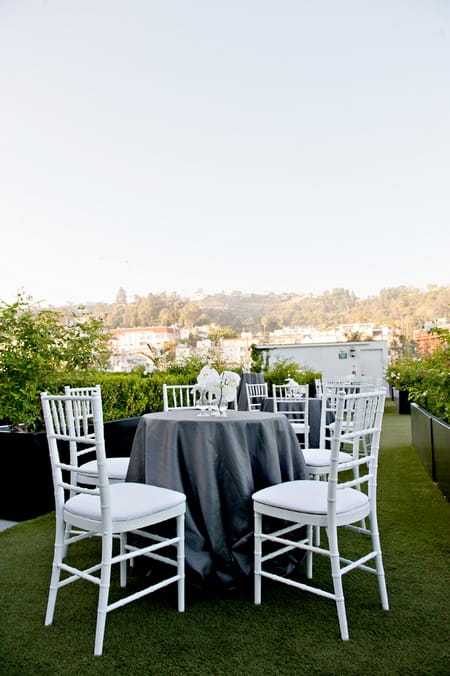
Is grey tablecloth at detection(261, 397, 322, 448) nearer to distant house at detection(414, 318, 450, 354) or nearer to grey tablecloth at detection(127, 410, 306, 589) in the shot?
distant house at detection(414, 318, 450, 354)

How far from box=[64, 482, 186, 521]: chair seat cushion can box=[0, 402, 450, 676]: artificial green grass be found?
0.48 m

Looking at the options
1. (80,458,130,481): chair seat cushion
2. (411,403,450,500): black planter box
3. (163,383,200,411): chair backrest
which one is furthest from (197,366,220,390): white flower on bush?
(411,403,450,500): black planter box

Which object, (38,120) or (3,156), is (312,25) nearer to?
(38,120)

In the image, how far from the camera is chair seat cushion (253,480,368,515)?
204cm

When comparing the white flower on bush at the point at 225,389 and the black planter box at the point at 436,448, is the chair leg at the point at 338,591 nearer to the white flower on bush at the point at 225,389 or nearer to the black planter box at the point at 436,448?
the white flower on bush at the point at 225,389

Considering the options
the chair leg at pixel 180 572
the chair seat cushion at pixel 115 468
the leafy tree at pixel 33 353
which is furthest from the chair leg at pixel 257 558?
the leafy tree at pixel 33 353

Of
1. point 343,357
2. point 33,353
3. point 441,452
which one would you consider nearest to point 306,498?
point 441,452

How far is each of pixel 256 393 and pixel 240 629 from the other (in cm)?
535

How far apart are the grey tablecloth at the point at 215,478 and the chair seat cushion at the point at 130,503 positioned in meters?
0.15

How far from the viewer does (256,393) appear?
24.0ft

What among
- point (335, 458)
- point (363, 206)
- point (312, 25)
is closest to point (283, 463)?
point (335, 458)

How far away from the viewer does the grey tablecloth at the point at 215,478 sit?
94.0 inches

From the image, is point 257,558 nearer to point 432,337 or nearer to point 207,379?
point 207,379

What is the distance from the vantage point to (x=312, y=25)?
22.5m
